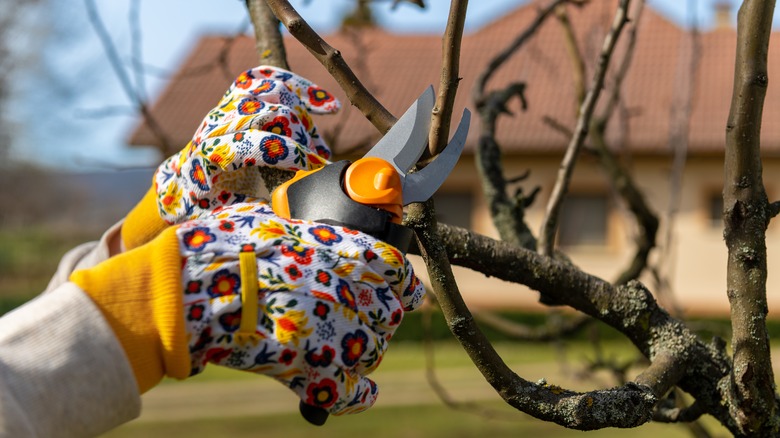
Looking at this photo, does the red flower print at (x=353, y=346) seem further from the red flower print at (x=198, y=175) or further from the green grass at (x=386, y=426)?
the green grass at (x=386, y=426)

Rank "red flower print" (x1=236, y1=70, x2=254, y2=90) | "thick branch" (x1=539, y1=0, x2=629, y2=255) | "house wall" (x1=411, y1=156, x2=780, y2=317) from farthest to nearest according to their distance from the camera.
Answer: "house wall" (x1=411, y1=156, x2=780, y2=317), "thick branch" (x1=539, y1=0, x2=629, y2=255), "red flower print" (x1=236, y1=70, x2=254, y2=90)

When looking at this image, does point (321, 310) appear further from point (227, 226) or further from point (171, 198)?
point (171, 198)

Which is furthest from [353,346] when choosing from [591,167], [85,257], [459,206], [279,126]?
[459,206]

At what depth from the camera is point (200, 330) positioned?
2.93ft

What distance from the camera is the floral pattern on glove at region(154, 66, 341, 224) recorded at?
116 centimetres

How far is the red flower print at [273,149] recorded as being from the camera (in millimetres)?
1150

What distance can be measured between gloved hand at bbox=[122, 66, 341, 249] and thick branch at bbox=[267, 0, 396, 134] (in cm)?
9

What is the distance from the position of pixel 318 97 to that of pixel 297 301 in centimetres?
51

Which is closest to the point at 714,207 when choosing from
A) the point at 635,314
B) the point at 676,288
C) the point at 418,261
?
the point at 676,288

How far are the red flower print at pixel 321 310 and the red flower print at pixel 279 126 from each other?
1.20ft

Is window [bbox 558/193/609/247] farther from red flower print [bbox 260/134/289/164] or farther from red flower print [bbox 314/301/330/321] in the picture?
red flower print [bbox 314/301/330/321]

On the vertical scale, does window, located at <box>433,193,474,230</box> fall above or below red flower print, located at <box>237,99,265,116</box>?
above

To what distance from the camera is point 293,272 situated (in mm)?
907

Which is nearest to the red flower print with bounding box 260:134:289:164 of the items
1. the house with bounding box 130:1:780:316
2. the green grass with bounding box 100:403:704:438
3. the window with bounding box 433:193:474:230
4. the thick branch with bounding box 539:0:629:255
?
the thick branch with bounding box 539:0:629:255
